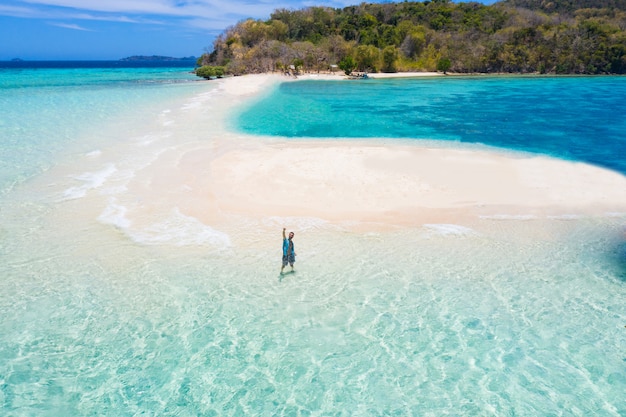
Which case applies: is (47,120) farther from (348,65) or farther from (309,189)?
(348,65)

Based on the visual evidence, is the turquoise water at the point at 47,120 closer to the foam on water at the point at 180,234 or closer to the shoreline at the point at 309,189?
the shoreline at the point at 309,189

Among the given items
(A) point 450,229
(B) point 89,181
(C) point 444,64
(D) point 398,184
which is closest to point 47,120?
(B) point 89,181

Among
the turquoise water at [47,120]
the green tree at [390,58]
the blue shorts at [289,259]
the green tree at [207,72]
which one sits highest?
the green tree at [390,58]

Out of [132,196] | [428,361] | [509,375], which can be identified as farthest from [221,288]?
[132,196]

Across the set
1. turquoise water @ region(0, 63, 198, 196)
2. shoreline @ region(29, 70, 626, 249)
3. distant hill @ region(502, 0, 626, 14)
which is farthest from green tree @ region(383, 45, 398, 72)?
distant hill @ region(502, 0, 626, 14)

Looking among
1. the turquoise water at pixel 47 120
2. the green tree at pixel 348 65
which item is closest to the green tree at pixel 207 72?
the green tree at pixel 348 65
